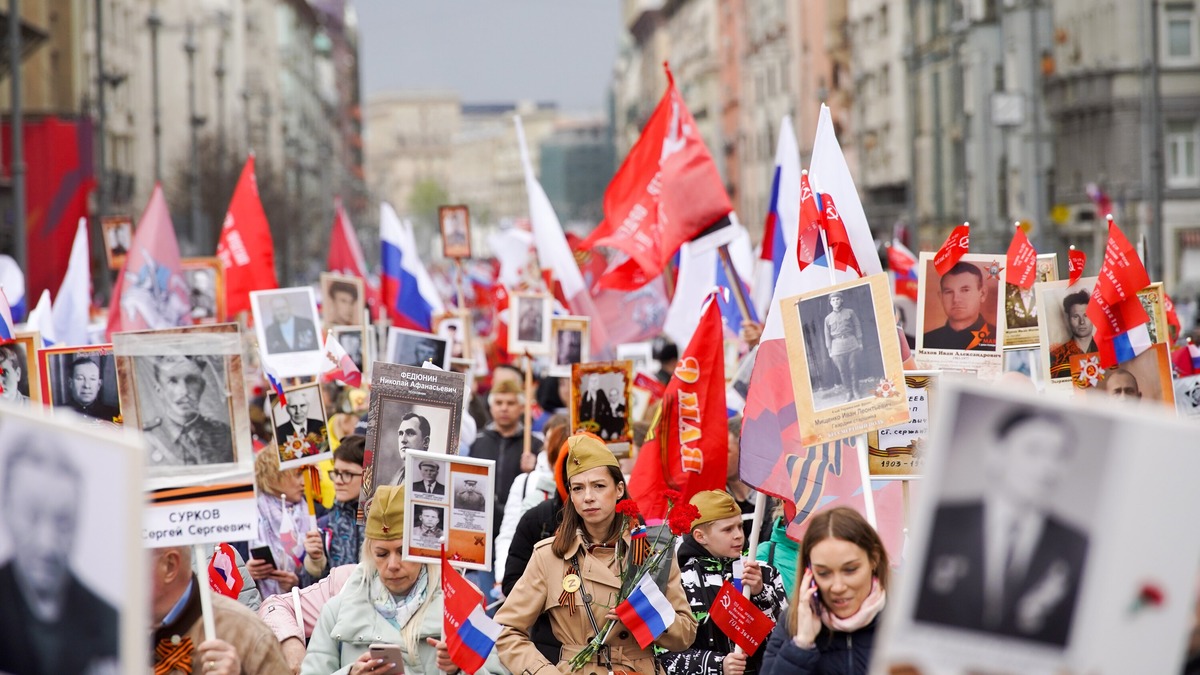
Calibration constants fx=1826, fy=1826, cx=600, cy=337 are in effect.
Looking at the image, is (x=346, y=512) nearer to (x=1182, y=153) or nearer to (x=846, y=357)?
(x=846, y=357)

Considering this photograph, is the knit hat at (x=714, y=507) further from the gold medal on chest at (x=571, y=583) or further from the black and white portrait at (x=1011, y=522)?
the black and white portrait at (x=1011, y=522)

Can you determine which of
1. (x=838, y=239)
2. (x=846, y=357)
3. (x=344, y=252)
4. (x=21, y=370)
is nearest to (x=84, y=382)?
(x=21, y=370)

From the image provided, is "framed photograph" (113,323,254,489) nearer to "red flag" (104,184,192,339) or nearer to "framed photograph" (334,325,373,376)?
"framed photograph" (334,325,373,376)

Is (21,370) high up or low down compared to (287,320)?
down

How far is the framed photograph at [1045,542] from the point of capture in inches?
127

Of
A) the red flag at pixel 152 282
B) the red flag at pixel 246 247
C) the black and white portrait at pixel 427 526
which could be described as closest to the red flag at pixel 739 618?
the black and white portrait at pixel 427 526

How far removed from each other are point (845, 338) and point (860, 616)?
1627 mm

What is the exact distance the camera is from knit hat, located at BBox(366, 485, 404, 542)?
6.45 metres

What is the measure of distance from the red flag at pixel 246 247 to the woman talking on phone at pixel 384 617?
10010 mm

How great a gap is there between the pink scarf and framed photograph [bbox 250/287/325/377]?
22.9 feet

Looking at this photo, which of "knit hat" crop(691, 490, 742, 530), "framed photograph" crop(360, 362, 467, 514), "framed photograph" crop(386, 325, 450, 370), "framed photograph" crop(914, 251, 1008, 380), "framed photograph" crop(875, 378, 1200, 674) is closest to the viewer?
"framed photograph" crop(875, 378, 1200, 674)

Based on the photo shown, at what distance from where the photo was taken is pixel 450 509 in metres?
6.41

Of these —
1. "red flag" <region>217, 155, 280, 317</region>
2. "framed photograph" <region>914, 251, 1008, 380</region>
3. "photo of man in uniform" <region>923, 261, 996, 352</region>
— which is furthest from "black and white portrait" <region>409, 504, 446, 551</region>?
"red flag" <region>217, 155, 280, 317</region>

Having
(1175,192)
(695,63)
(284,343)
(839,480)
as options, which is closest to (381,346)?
(284,343)
